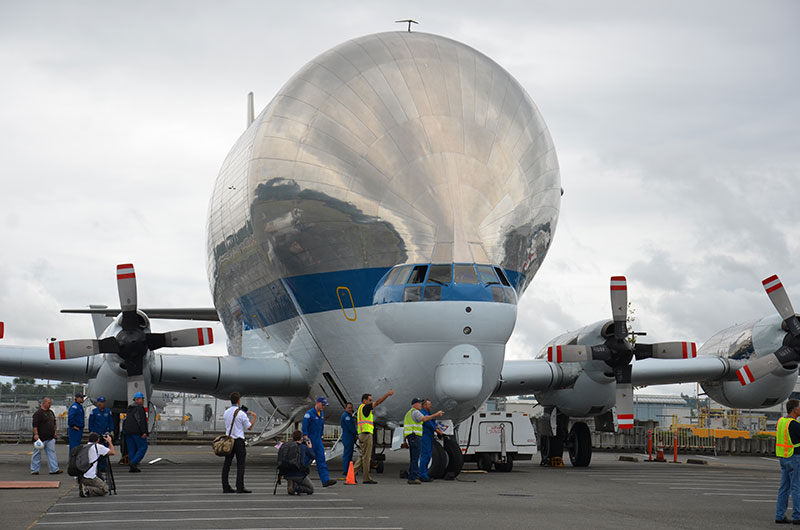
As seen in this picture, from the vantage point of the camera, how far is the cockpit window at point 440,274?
576 inches

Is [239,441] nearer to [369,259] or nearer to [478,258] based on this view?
[369,259]

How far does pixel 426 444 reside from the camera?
1486cm

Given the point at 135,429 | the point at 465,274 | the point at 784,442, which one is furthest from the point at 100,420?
the point at 784,442

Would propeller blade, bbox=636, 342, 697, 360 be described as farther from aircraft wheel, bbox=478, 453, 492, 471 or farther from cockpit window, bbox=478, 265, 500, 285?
cockpit window, bbox=478, 265, 500, 285

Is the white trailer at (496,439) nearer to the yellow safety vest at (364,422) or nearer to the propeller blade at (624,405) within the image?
the propeller blade at (624,405)

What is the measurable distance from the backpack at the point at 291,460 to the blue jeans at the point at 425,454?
2.86 meters


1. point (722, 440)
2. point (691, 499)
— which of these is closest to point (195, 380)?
point (691, 499)

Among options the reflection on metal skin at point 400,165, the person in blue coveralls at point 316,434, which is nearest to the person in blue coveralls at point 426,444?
the person in blue coveralls at point 316,434

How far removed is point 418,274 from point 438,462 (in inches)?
129

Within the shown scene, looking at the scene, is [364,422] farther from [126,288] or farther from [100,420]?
[126,288]

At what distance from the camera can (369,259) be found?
15367mm

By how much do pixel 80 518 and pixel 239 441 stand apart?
11.1ft

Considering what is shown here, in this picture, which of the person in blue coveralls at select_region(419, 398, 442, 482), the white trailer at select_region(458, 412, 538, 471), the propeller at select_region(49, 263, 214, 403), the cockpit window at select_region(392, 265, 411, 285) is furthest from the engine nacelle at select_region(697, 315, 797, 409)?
the propeller at select_region(49, 263, 214, 403)

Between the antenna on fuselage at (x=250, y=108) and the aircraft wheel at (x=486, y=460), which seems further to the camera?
the antenna on fuselage at (x=250, y=108)
